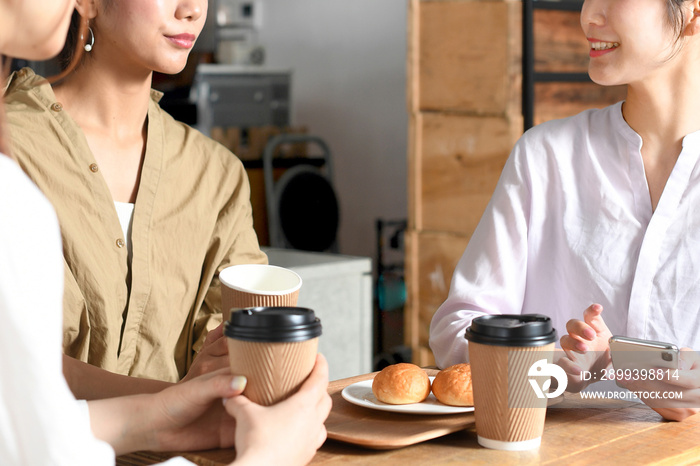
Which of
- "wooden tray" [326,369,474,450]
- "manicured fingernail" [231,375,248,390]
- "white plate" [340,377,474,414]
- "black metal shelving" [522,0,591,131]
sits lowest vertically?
"wooden tray" [326,369,474,450]

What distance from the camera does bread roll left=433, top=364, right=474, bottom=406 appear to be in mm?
970

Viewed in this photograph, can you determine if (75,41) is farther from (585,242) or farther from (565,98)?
(565,98)

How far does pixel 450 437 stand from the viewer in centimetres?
93

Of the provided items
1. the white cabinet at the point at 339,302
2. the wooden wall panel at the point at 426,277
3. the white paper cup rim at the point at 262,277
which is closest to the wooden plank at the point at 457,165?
the wooden wall panel at the point at 426,277

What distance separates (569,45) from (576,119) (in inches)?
57.9

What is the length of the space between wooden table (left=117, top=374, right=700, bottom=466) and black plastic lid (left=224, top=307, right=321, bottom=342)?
155 mm

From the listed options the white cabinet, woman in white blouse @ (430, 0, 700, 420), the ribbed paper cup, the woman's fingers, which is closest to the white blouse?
woman in white blouse @ (430, 0, 700, 420)

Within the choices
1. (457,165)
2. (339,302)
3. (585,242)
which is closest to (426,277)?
(457,165)

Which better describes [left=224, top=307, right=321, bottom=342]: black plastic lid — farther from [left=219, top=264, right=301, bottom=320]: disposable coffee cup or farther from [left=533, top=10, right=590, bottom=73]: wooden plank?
[left=533, top=10, right=590, bottom=73]: wooden plank

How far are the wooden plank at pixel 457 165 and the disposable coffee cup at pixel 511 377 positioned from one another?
2047 millimetres

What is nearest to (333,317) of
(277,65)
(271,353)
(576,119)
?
(576,119)

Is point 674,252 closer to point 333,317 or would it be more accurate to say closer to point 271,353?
point 271,353

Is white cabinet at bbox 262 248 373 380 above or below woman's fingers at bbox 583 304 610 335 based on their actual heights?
below

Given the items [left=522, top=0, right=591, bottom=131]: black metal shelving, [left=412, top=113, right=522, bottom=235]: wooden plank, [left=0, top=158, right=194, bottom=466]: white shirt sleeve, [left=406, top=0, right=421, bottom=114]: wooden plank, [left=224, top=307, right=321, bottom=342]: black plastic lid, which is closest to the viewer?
[left=0, top=158, right=194, bottom=466]: white shirt sleeve
